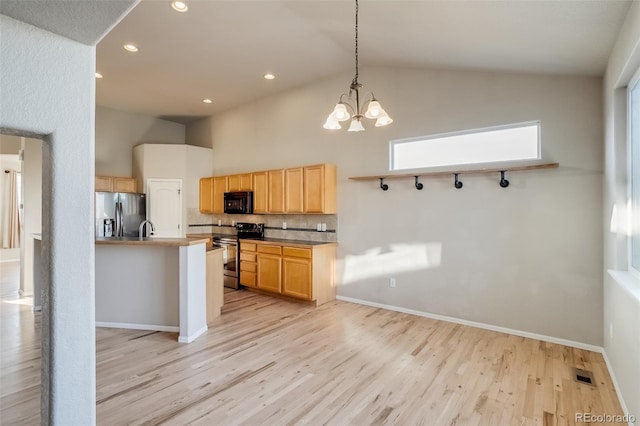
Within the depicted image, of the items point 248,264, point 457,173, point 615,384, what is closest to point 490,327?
point 615,384

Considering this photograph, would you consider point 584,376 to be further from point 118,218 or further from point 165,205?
point 118,218

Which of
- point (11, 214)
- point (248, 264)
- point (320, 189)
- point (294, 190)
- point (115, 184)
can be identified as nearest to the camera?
point (320, 189)

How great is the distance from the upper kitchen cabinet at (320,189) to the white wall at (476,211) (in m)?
0.17

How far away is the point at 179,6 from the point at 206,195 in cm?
415

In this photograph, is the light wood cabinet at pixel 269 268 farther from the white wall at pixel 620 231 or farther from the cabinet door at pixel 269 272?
the white wall at pixel 620 231

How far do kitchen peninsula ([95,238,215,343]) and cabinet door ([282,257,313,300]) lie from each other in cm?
147

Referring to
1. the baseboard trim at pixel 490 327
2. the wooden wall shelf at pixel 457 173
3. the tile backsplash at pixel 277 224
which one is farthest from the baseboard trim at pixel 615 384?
the tile backsplash at pixel 277 224

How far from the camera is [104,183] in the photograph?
6.44 meters

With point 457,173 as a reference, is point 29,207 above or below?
below

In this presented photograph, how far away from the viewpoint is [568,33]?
2549 mm

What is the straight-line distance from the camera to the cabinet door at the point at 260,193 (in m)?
5.82

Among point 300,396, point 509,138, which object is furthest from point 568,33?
point 300,396

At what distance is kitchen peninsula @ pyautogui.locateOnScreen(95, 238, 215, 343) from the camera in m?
3.53

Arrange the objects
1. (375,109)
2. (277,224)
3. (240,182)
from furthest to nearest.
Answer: (240,182)
(277,224)
(375,109)
